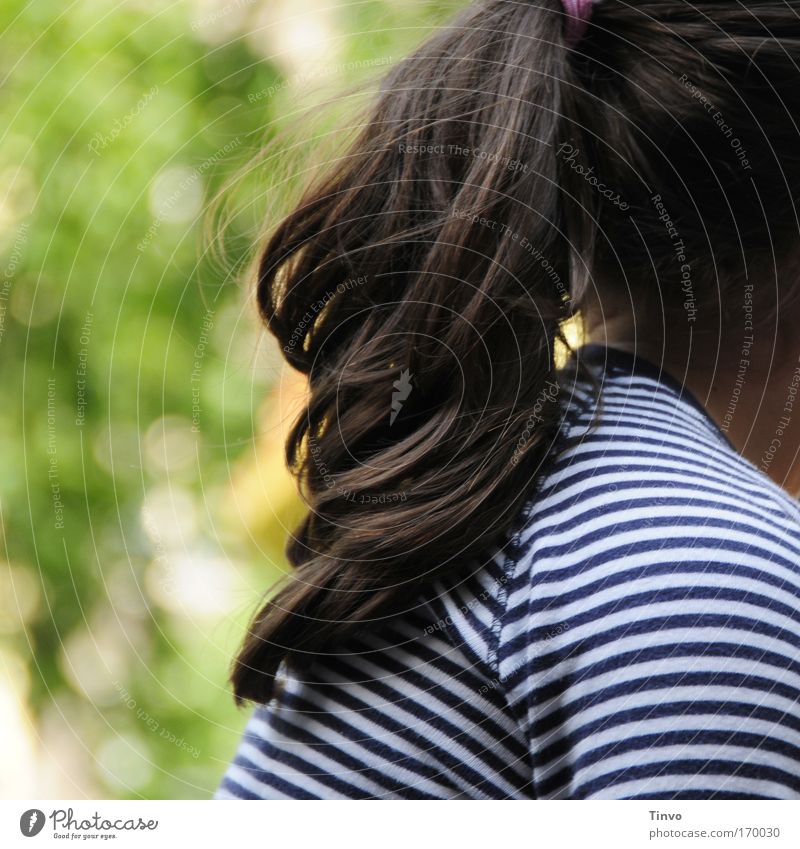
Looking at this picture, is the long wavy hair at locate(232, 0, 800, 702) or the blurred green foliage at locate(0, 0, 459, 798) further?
the blurred green foliage at locate(0, 0, 459, 798)

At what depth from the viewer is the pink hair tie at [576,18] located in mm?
362

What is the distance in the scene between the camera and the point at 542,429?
0.35 metres

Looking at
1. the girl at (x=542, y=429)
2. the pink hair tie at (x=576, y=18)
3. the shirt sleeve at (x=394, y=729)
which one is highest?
the pink hair tie at (x=576, y=18)

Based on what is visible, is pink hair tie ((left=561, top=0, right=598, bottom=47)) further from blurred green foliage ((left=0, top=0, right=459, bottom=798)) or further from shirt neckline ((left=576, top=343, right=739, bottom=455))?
blurred green foliage ((left=0, top=0, right=459, bottom=798))

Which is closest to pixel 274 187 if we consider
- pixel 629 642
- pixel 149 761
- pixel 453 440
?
pixel 453 440

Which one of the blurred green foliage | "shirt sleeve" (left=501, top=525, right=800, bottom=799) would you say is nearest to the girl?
"shirt sleeve" (left=501, top=525, right=800, bottom=799)

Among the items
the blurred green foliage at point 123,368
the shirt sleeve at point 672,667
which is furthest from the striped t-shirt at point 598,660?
the blurred green foliage at point 123,368

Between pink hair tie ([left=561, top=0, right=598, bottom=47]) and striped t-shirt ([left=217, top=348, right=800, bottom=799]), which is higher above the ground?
pink hair tie ([left=561, top=0, right=598, bottom=47])

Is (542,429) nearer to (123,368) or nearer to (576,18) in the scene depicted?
(576,18)

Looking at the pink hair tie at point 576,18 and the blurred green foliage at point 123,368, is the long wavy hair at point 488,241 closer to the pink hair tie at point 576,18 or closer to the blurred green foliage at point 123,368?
the pink hair tie at point 576,18

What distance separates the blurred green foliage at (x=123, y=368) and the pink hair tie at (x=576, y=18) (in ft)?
0.98

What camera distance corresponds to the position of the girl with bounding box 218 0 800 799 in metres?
0.29

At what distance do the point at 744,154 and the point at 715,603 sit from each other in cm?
20

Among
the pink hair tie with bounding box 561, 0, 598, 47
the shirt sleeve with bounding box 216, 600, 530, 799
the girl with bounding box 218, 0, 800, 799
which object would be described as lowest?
the shirt sleeve with bounding box 216, 600, 530, 799
